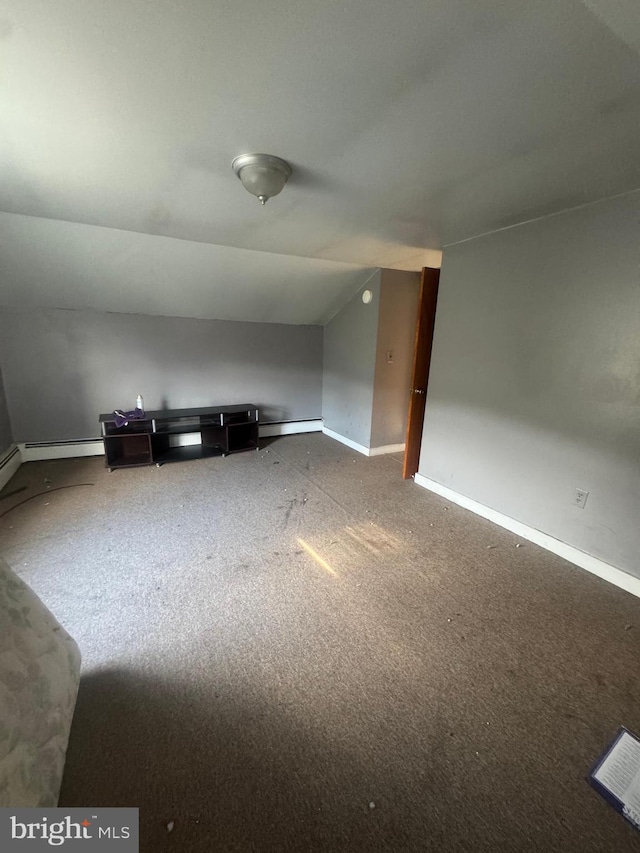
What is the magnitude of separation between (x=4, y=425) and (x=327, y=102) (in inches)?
156

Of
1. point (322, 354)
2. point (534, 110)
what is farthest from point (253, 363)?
point (534, 110)

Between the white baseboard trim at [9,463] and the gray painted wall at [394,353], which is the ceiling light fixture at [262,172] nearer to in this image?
the gray painted wall at [394,353]

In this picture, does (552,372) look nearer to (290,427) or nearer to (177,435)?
(290,427)

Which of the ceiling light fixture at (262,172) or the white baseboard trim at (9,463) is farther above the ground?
the ceiling light fixture at (262,172)

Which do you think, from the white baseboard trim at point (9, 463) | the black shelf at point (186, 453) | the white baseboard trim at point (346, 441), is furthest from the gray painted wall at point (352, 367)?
the white baseboard trim at point (9, 463)

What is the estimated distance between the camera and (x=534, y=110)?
1.21 m

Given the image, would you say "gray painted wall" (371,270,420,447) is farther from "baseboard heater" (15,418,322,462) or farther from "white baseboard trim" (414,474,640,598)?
"baseboard heater" (15,418,322,462)

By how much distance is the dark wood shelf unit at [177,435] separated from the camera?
11.9 ft

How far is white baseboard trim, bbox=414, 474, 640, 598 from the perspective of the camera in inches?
80.2

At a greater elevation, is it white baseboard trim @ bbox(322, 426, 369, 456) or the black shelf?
white baseboard trim @ bbox(322, 426, 369, 456)

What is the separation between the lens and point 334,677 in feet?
4.77

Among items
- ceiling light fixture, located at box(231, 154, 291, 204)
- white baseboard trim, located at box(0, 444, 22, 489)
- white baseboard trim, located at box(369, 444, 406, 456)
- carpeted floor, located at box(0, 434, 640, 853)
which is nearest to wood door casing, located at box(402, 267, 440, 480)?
white baseboard trim, located at box(369, 444, 406, 456)

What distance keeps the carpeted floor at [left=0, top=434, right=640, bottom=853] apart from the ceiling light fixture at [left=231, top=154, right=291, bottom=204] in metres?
2.11

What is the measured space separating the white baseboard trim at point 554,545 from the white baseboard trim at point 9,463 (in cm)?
403
